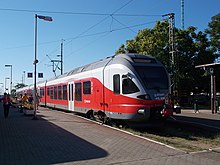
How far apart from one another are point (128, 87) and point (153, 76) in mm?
1264

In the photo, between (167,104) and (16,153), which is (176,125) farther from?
(16,153)

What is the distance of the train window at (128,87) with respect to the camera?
1216cm

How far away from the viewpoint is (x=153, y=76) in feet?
41.9

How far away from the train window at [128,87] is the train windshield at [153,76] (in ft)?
1.50

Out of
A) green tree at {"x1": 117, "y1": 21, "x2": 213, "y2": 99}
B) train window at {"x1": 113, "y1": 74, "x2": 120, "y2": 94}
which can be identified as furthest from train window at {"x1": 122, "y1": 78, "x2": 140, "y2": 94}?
green tree at {"x1": 117, "y1": 21, "x2": 213, "y2": 99}

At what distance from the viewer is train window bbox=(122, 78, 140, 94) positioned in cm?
1216

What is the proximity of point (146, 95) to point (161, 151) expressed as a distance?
3.91 meters

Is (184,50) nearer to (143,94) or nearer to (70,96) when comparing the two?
(70,96)

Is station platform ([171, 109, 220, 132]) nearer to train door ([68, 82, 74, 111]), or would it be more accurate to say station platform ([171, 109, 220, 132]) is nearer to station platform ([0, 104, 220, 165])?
station platform ([0, 104, 220, 165])

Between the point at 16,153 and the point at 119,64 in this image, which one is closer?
the point at 16,153

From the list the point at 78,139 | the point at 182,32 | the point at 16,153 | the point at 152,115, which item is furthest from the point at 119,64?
the point at 182,32

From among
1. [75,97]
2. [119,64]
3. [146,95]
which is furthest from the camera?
[75,97]

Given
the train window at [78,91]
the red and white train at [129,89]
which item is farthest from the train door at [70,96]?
the red and white train at [129,89]

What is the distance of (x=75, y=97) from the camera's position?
18.9m
